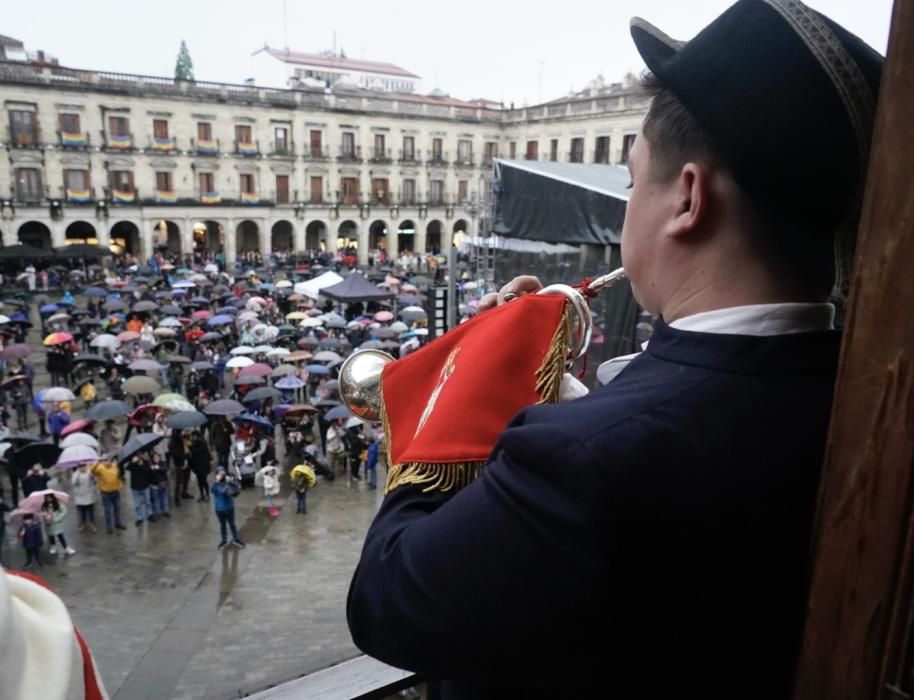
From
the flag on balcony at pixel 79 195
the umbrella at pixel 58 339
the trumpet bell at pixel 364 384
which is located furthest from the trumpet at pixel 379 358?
the flag on balcony at pixel 79 195

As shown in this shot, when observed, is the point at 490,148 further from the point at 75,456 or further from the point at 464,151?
the point at 75,456

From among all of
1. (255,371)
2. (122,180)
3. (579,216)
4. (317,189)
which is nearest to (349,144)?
(317,189)

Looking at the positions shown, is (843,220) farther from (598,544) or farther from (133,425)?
(133,425)

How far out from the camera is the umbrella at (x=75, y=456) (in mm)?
9664

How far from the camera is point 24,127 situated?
108 feet

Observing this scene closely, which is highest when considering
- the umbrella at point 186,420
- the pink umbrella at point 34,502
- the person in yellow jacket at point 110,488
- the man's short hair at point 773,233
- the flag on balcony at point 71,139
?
the flag on balcony at point 71,139

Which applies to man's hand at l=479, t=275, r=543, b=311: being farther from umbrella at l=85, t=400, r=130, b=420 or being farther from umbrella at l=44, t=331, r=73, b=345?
umbrella at l=44, t=331, r=73, b=345

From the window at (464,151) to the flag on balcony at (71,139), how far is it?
2119cm

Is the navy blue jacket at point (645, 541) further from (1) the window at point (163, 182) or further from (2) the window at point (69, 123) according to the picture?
(1) the window at point (163, 182)

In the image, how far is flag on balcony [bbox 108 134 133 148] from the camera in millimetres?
35188

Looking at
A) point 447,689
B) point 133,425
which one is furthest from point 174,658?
point 447,689

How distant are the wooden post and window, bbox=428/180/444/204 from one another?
45.5m

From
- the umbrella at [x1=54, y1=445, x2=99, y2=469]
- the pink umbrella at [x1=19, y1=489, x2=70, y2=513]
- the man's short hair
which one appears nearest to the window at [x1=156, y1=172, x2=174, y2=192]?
the umbrella at [x1=54, y1=445, x2=99, y2=469]

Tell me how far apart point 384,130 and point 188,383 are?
31.4 metres
